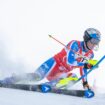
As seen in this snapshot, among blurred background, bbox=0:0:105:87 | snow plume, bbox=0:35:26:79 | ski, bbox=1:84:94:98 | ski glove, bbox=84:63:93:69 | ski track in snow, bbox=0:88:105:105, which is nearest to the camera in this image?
ski track in snow, bbox=0:88:105:105

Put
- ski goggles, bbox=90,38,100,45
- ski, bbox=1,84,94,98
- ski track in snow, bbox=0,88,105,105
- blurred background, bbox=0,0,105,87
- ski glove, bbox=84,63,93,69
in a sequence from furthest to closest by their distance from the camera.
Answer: blurred background, bbox=0,0,105,87
ski glove, bbox=84,63,93,69
ski goggles, bbox=90,38,100,45
ski, bbox=1,84,94,98
ski track in snow, bbox=0,88,105,105

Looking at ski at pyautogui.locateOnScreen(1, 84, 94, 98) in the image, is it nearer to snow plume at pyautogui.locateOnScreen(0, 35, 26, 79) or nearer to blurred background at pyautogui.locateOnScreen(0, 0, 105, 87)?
snow plume at pyautogui.locateOnScreen(0, 35, 26, 79)

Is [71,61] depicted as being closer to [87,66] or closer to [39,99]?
[87,66]

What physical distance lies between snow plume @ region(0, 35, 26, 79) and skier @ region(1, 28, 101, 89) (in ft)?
2.23

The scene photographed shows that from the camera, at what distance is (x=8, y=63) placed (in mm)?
12000

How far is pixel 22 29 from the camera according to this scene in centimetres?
1520

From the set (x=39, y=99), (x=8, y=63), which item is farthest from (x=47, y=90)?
(x=8, y=63)

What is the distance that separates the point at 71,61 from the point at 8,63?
5.89 feet

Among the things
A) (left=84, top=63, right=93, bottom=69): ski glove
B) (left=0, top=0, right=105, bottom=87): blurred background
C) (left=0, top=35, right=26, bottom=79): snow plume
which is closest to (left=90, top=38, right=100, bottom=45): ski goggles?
(left=84, top=63, right=93, bottom=69): ski glove

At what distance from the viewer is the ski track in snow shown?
26.2 ft

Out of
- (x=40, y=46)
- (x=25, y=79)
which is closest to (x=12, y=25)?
(x=40, y=46)

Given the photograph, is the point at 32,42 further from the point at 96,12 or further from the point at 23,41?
the point at 96,12

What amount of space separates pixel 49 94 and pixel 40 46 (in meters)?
4.80

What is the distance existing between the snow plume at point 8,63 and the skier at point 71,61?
0.68m
